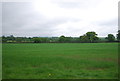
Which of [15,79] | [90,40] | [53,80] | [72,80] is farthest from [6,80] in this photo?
[90,40]

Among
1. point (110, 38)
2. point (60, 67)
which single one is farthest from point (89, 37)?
point (60, 67)

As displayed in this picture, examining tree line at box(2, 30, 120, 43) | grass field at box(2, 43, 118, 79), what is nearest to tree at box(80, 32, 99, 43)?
tree line at box(2, 30, 120, 43)

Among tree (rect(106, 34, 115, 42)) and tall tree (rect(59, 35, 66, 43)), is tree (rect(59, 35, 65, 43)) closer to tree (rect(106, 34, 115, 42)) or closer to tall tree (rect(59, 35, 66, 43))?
tall tree (rect(59, 35, 66, 43))

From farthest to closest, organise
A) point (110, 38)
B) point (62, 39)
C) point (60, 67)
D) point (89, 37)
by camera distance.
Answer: point (89, 37) < point (62, 39) < point (110, 38) < point (60, 67)

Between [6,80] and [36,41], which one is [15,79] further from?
[36,41]

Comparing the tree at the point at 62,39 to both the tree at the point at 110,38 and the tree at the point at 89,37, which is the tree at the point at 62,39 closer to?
the tree at the point at 89,37

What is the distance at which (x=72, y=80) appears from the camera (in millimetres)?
5359

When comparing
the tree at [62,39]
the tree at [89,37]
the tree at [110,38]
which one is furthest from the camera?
the tree at [89,37]

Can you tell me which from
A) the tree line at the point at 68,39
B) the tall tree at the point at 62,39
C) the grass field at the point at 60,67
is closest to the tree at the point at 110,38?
the tree line at the point at 68,39

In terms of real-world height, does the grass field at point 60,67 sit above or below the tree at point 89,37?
below

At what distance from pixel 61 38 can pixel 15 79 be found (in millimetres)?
53483

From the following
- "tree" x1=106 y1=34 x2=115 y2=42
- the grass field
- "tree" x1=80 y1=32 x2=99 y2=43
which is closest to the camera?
the grass field

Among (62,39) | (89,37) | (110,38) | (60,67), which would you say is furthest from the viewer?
(89,37)

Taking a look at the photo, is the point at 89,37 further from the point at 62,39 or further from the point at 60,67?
the point at 60,67
